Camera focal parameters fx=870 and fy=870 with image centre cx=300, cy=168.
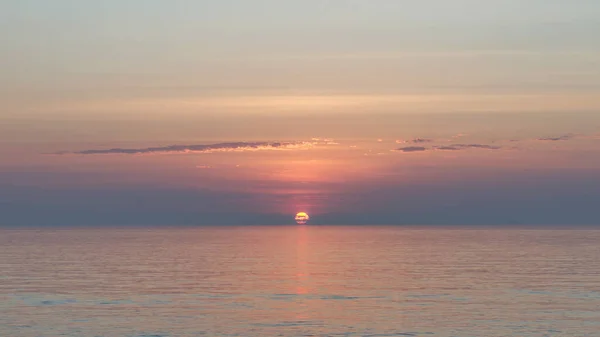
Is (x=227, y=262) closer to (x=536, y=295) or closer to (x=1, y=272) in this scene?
(x=1, y=272)

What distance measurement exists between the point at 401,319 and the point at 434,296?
12028mm

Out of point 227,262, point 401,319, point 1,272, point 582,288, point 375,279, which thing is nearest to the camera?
point 401,319

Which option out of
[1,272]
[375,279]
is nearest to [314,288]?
[375,279]

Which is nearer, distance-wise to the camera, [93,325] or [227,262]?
[93,325]

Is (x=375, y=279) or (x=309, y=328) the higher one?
(x=375, y=279)

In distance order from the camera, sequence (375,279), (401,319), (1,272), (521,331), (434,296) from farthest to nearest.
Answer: (1,272) → (375,279) → (434,296) → (401,319) → (521,331)

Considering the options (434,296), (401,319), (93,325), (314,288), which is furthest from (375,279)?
(93,325)

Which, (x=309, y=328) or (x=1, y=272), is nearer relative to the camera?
(x=309, y=328)

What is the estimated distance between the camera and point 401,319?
51125 mm

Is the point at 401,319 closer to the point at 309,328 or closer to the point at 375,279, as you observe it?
the point at 309,328

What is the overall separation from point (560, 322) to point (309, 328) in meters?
14.5

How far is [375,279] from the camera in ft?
→ 251

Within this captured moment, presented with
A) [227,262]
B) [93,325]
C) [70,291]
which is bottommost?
[93,325]

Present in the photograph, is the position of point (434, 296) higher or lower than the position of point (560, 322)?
higher
